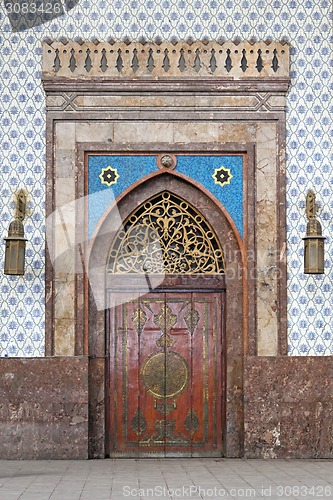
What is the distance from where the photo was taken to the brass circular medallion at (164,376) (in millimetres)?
9625

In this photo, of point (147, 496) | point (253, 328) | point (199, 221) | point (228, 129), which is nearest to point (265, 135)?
point (228, 129)

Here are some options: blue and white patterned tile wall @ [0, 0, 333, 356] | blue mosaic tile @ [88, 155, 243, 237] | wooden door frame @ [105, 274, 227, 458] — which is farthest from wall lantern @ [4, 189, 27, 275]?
wooden door frame @ [105, 274, 227, 458]

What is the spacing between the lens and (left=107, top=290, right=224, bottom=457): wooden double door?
960 centimetres

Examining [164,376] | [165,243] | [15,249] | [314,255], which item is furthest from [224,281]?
[15,249]

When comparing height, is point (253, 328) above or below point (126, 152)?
below

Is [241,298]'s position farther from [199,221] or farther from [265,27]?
[265,27]

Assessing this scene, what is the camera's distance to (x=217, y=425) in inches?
379

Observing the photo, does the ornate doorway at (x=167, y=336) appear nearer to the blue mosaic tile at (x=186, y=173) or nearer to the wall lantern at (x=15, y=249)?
the blue mosaic tile at (x=186, y=173)

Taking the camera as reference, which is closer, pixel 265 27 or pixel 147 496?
pixel 147 496

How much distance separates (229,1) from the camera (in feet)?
32.1

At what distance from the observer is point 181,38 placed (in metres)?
9.73

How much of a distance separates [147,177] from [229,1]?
6.49 feet

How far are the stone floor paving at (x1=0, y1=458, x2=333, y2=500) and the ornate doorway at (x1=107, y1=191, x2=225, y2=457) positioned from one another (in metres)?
0.31

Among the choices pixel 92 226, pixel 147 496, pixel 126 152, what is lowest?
pixel 147 496
